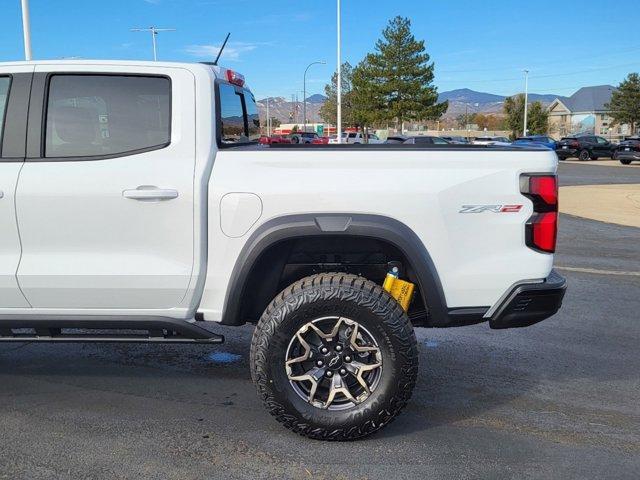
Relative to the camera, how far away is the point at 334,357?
3387 mm

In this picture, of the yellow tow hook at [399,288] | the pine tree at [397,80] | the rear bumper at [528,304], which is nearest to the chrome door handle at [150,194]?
the yellow tow hook at [399,288]

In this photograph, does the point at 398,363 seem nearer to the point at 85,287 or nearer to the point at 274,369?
the point at 274,369

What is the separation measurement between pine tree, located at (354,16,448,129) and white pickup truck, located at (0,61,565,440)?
51.6m

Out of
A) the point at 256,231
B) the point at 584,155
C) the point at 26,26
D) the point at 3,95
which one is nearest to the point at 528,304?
the point at 256,231

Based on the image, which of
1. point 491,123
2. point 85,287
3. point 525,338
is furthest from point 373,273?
point 491,123

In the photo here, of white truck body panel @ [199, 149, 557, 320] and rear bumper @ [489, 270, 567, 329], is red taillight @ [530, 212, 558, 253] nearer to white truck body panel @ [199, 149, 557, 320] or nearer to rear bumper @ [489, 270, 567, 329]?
white truck body panel @ [199, 149, 557, 320]

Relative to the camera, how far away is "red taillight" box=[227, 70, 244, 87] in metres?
3.91

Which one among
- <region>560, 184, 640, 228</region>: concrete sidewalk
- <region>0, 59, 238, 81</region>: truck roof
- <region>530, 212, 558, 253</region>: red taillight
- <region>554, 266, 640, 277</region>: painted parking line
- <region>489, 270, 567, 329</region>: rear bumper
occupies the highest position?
<region>0, 59, 238, 81</region>: truck roof

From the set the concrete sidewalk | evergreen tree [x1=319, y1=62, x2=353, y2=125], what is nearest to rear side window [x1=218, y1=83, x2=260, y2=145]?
the concrete sidewalk

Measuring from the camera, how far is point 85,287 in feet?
11.2

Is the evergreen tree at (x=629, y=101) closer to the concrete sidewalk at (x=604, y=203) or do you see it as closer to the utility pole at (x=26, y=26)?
the concrete sidewalk at (x=604, y=203)

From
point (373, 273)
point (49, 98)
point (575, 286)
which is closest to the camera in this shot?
point (49, 98)

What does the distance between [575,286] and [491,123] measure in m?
132

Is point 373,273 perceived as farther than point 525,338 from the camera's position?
No
